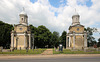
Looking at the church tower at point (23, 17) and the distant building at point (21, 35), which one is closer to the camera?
the distant building at point (21, 35)

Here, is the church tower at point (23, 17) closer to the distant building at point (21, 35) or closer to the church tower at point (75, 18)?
the distant building at point (21, 35)

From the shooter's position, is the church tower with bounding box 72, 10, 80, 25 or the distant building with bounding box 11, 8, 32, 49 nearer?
the distant building with bounding box 11, 8, 32, 49

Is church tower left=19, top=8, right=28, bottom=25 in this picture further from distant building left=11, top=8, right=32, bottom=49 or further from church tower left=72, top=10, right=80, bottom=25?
church tower left=72, top=10, right=80, bottom=25

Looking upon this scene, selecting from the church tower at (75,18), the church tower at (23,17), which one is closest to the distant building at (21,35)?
the church tower at (23,17)

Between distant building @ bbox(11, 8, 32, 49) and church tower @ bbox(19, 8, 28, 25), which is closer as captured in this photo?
distant building @ bbox(11, 8, 32, 49)

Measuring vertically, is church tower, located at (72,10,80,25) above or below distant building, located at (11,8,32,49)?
above

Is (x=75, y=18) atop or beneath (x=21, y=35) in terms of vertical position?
atop

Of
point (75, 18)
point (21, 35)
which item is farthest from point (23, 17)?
point (75, 18)

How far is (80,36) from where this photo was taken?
1656 inches

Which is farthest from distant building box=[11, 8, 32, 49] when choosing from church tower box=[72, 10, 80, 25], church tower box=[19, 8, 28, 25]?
church tower box=[72, 10, 80, 25]

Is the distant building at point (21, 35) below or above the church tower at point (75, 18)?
below

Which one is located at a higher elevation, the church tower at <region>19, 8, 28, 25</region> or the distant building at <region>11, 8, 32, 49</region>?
the church tower at <region>19, 8, 28, 25</region>

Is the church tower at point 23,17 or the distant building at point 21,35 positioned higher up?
the church tower at point 23,17

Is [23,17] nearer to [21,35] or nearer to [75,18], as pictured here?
[21,35]
